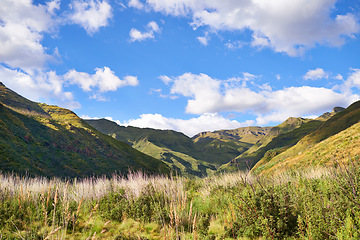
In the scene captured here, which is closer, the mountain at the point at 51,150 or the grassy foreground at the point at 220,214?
the grassy foreground at the point at 220,214

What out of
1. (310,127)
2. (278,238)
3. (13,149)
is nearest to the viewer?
(278,238)

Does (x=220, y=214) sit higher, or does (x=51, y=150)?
(x=220, y=214)

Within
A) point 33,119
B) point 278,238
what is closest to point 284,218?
point 278,238

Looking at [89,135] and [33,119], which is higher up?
[33,119]

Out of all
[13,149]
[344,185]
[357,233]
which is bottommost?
[13,149]

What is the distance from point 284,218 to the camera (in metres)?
4.43

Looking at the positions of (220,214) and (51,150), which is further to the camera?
(51,150)

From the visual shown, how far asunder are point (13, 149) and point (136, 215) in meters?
32.4

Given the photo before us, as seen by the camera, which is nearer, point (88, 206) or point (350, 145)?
A: point (88, 206)

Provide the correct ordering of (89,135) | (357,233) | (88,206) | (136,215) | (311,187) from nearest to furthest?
(357,233) → (311,187) → (136,215) → (88,206) → (89,135)

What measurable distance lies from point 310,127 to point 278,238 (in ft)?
546

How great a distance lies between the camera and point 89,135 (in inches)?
2224

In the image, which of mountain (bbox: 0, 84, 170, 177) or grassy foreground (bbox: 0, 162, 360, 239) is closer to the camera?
grassy foreground (bbox: 0, 162, 360, 239)

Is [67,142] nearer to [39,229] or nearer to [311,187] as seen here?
[39,229]
